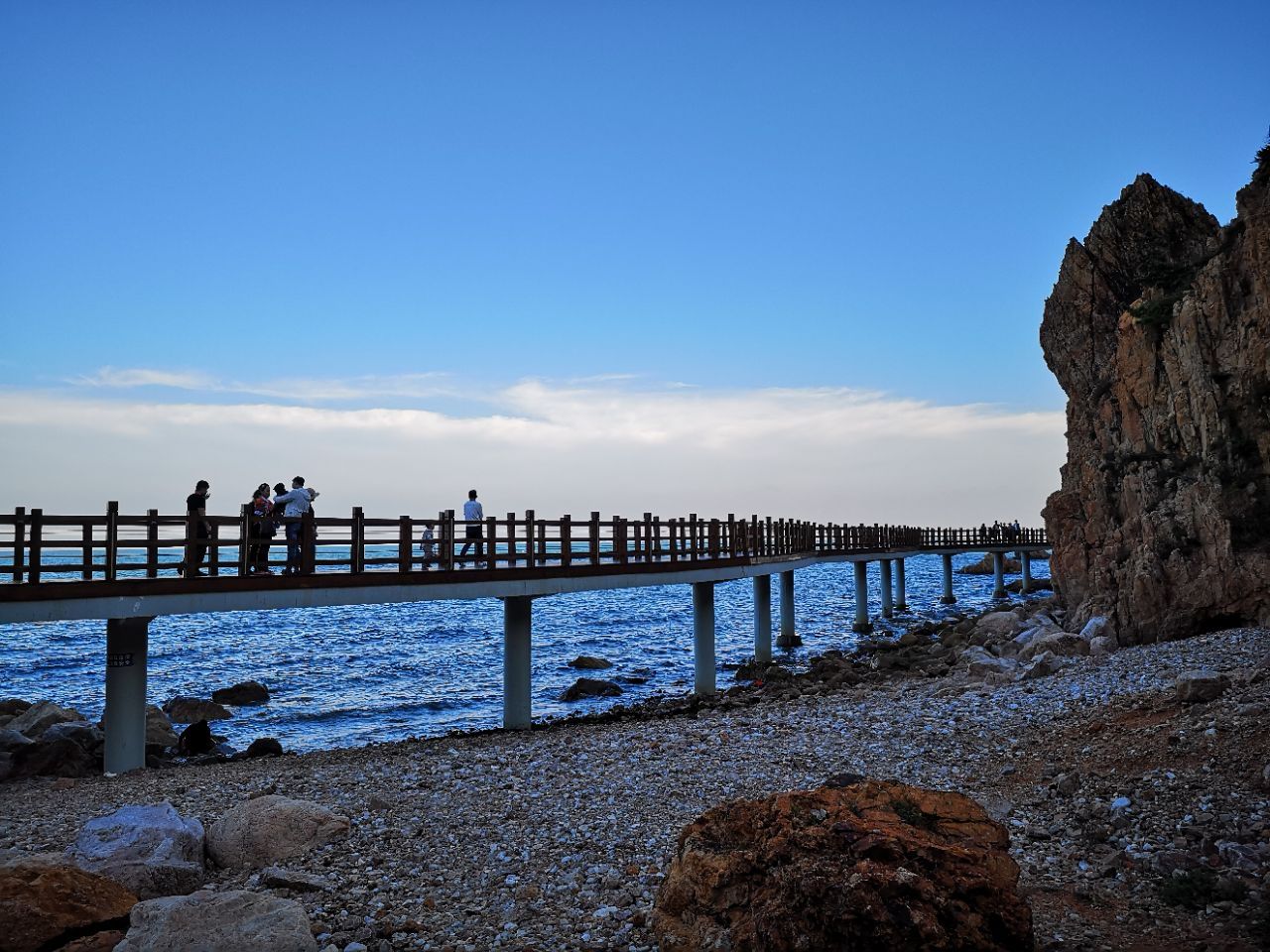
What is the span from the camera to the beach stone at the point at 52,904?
7461 mm

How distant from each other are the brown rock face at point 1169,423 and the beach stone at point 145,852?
73.7 ft

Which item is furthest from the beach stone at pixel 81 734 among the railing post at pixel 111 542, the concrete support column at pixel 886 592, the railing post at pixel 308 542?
the concrete support column at pixel 886 592

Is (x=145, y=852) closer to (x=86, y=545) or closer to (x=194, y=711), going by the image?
(x=86, y=545)

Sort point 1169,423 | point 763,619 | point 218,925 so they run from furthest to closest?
1. point 763,619
2. point 1169,423
3. point 218,925

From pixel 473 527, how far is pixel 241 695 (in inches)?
570

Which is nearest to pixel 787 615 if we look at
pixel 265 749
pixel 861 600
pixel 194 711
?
pixel 861 600

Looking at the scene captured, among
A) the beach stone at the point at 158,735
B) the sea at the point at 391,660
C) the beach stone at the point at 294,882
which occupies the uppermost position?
the beach stone at the point at 294,882

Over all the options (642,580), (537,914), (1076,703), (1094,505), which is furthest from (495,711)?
(1094,505)

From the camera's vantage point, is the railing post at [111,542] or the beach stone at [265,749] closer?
the railing post at [111,542]

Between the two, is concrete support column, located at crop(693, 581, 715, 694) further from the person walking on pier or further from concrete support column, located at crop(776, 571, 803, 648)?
concrete support column, located at crop(776, 571, 803, 648)

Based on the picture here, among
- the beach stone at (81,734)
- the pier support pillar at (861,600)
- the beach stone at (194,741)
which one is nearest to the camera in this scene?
the beach stone at (81,734)

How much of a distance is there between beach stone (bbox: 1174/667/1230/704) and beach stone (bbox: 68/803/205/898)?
12871 millimetres

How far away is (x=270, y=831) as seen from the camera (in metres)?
10.4

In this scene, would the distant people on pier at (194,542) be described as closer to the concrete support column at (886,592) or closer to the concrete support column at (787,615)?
the concrete support column at (787,615)
